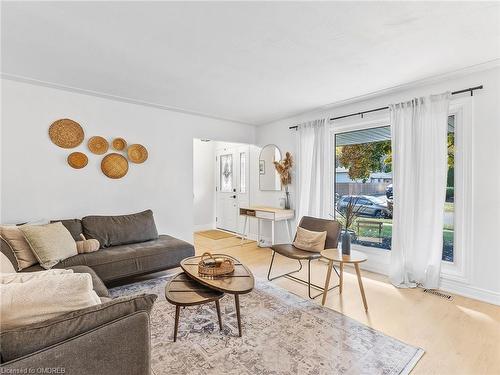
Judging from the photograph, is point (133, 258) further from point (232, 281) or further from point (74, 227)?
point (232, 281)

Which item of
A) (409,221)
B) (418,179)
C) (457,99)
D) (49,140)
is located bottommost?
(409,221)

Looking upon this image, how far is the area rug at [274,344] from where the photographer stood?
1.73m

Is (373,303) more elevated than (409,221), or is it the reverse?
(409,221)

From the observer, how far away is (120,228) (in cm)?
332

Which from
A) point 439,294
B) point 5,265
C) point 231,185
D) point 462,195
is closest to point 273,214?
point 231,185

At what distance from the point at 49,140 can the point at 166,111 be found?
160cm

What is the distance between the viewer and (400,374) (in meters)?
1.67

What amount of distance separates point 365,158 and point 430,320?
2181 mm

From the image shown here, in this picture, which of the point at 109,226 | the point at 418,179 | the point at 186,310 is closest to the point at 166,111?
the point at 109,226

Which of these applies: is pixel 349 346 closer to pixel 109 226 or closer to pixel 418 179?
pixel 418 179

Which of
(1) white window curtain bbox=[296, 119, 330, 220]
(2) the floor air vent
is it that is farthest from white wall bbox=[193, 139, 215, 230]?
(2) the floor air vent

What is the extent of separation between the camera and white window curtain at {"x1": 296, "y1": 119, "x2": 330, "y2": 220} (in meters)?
4.06

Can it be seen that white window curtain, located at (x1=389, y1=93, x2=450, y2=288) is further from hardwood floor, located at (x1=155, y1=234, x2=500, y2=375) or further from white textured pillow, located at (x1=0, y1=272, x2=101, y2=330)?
white textured pillow, located at (x1=0, y1=272, x2=101, y2=330)

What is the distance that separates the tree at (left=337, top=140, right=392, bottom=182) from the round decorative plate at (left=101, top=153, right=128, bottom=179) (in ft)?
10.7
